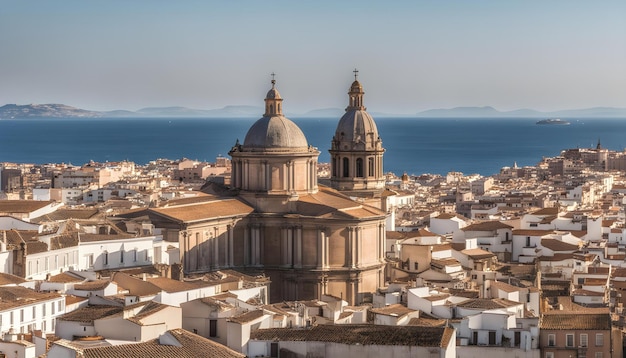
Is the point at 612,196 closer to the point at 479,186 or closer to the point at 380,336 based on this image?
the point at 479,186

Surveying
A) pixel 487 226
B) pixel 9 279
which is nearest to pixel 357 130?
pixel 487 226

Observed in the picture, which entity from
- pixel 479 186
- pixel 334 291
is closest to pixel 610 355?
pixel 334 291

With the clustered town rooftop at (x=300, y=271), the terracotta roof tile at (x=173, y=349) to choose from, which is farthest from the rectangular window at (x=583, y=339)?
the terracotta roof tile at (x=173, y=349)

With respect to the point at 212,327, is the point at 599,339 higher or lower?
lower

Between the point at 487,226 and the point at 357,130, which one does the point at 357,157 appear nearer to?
the point at 357,130

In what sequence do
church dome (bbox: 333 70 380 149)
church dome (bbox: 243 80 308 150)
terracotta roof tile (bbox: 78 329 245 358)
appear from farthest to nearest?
church dome (bbox: 333 70 380 149)
church dome (bbox: 243 80 308 150)
terracotta roof tile (bbox: 78 329 245 358)

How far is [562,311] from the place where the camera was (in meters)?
36.6

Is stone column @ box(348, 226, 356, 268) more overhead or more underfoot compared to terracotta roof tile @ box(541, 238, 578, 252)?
more overhead

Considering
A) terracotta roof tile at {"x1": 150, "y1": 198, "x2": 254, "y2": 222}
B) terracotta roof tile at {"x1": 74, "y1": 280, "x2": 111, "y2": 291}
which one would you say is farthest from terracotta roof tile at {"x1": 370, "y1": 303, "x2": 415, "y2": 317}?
terracotta roof tile at {"x1": 150, "y1": 198, "x2": 254, "y2": 222}

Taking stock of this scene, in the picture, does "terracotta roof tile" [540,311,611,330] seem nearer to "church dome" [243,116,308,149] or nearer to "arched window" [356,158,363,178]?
"church dome" [243,116,308,149]

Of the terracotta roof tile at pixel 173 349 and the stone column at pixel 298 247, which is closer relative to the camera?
the terracotta roof tile at pixel 173 349

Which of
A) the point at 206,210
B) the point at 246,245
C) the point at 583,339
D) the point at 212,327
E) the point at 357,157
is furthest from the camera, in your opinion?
the point at 357,157

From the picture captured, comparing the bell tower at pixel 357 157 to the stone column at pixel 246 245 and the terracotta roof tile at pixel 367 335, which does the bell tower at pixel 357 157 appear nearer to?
the stone column at pixel 246 245

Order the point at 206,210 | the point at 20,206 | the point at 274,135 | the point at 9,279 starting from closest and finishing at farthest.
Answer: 1. the point at 9,279
2. the point at 206,210
3. the point at 274,135
4. the point at 20,206
